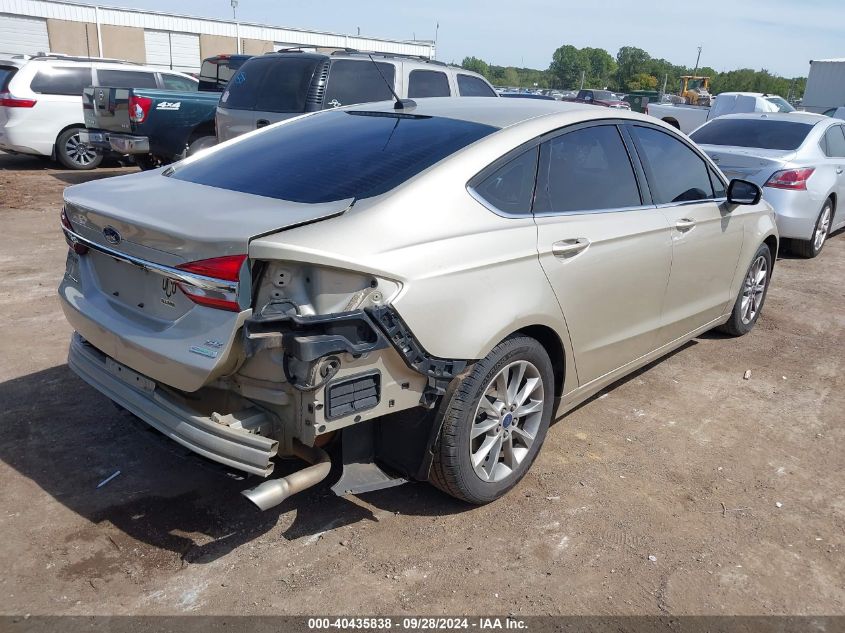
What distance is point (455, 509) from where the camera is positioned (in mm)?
3375

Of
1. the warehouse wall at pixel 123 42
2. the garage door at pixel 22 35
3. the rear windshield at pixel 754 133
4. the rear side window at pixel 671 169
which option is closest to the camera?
the rear side window at pixel 671 169

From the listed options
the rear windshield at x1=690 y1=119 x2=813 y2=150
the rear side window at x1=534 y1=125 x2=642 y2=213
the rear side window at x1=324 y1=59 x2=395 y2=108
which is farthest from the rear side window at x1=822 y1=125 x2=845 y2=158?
the rear side window at x1=534 y1=125 x2=642 y2=213

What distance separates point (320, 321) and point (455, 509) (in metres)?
1.31

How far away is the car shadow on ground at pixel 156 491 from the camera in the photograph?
10.3 feet

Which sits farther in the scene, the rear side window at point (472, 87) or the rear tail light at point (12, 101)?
the rear tail light at point (12, 101)

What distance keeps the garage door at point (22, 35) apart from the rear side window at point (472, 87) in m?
34.1

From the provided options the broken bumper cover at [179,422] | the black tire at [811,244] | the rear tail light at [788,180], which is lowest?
the black tire at [811,244]

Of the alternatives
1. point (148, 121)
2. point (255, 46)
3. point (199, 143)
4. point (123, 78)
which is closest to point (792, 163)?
point (199, 143)

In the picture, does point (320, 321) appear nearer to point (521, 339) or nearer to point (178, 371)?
point (178, 371)

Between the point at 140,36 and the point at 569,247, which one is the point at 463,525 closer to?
the point at 569,247

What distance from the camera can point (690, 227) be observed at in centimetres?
437

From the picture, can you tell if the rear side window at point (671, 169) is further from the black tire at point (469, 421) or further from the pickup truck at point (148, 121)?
the pickup truck at point (148, 121)

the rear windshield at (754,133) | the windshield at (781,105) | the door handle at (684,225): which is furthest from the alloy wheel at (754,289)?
the windshield at (781,105)

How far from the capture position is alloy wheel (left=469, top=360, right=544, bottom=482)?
3240 mm
